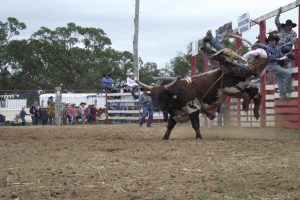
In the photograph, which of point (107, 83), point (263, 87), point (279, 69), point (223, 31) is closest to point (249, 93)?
point (279, 69)

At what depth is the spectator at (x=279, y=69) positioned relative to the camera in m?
10.8

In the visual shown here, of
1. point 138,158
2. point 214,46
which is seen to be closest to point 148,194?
point 138,158

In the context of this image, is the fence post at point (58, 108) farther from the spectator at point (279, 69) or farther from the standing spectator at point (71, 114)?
the spectator at point (279, 69)

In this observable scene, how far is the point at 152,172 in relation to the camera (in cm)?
521

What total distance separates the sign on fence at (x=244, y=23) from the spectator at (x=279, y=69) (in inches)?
85.7

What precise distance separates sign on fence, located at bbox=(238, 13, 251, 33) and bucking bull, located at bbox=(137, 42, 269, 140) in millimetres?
3591

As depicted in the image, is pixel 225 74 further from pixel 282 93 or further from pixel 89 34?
Result: pixel 89 34

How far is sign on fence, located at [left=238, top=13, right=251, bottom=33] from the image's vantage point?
43.1ft

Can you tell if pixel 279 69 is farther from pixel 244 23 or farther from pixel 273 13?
pixel 244 23

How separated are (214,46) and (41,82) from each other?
140 feet

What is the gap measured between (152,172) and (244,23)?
892 centimetres

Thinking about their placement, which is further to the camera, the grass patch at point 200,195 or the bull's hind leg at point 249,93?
the bull's hind leg at point 249,93

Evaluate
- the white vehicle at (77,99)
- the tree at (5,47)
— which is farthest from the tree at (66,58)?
the white vehicle at (77,99)

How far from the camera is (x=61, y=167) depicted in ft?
18.5
